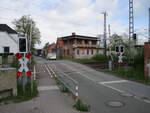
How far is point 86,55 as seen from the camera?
160 ft

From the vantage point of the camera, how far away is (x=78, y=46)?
1837 inches

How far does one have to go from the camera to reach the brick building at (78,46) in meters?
46.6

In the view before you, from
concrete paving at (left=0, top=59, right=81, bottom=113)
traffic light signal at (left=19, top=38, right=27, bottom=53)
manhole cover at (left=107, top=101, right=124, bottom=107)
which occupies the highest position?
traffic light signal at (left=19, top=38, right=27, bottom=53)

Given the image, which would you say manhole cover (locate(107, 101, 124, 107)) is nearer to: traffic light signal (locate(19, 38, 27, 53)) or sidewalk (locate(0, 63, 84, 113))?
sidewalk (locate(0, 63, 84, 113))

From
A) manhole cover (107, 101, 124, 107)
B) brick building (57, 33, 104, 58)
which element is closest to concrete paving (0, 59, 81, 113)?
manhole cover (107, 101, 124, 107)

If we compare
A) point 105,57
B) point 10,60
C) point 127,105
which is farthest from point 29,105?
point 105,57

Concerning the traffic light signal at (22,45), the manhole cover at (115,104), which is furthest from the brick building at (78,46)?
the manhole cover at (115,104)

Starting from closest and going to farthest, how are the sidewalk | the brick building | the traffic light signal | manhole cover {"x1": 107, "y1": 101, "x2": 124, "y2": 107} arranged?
the sidewalk → manhole cover {"x1": 107, "y1": 101, "x2": 124, "y2": 107} → the traffic light signal → the brick building

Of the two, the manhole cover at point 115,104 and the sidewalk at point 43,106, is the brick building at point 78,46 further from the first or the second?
the manhole cover at point 115,104

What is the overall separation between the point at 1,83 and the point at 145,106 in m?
7.31

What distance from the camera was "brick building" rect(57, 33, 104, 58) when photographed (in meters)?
46.6

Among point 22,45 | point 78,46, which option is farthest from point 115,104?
point 78,46

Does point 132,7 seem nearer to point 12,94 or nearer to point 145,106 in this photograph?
point 145,106

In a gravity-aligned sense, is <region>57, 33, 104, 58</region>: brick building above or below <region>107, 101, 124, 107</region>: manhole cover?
above
